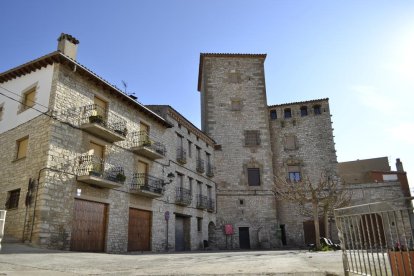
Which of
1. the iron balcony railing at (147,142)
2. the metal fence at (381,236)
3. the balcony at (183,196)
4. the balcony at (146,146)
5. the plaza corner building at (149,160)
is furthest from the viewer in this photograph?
the balcony at (183,196)

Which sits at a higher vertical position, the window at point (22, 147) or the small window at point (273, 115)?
the small window at point (273, 115)

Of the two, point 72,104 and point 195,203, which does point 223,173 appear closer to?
point 195,203

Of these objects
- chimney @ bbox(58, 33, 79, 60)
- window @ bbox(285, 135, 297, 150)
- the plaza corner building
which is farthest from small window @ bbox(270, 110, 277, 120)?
chimney @ bbox(58, 33, 79, 60)

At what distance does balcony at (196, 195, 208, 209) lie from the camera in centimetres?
2422

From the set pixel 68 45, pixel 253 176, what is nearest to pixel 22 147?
pixel 68 45

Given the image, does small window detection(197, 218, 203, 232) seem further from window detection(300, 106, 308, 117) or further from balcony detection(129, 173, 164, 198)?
window detection(300, 106, 308, 117)

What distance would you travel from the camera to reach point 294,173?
2900 cm

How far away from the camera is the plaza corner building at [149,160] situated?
14016 millimetres

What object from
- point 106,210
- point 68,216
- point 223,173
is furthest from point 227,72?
point 68,216

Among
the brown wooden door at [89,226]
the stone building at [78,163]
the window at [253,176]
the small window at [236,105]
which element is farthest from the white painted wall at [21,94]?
the window at [253,176]

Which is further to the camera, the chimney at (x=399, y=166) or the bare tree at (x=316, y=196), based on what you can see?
the chimney at (x=399, y=166)

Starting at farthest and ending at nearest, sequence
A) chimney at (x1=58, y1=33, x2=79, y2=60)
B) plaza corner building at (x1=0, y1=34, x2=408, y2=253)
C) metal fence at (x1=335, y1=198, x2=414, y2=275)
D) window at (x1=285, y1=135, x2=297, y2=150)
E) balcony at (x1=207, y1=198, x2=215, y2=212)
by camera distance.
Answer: window at (x1=285, y1=135, x2=297, y2=150), balcony at (x1=207, y1=198, x2=215, y2=212), chimney at (x1=58, y1=33, x2=79, y2=60), plaza corner building at (x1=0, y1=34, x2=408, y2=253), metal fence at (x1=335, y1=198, x2=414, y2=275)

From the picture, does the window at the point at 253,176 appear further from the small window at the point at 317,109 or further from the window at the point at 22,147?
the window at the point at 22,147

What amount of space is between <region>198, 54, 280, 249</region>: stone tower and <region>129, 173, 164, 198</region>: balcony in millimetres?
8949
